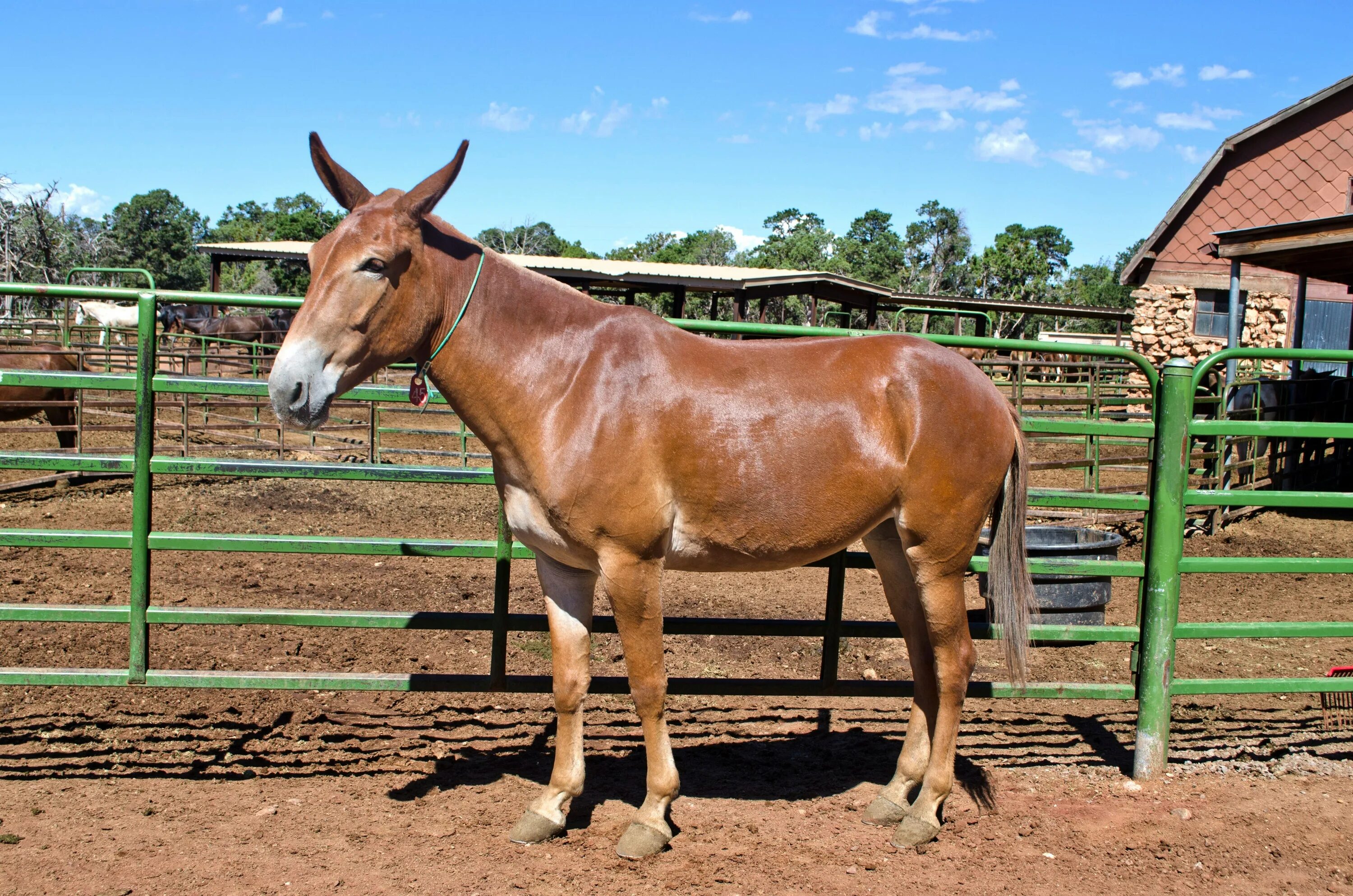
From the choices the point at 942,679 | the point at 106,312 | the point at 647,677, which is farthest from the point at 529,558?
the point at 106,312

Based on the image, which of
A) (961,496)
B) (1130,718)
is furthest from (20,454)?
(1130,718)

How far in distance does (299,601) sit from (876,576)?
14.9ft

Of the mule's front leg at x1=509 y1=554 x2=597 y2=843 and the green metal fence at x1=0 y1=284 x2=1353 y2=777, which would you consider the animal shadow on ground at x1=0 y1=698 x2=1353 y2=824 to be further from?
the green metal fence at x1=0 y1=284 x2=1353 y2=777

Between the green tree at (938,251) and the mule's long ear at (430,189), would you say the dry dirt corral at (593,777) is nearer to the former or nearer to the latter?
the mule's long ear at (430,189)

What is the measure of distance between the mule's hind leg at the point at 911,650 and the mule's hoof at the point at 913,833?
176 millimetres

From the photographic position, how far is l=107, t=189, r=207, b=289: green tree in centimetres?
5528

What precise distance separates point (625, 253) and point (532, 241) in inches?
725

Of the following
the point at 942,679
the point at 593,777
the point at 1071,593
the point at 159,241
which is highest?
the point at 159,241

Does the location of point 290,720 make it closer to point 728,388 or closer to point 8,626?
point 8,626

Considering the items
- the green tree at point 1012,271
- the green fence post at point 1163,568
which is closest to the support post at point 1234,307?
the green fence post at point 1163,568

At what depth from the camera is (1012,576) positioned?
3.51 m

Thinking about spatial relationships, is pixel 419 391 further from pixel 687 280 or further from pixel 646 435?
pixel 687 280

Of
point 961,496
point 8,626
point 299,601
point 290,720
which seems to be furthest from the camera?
point 299,601

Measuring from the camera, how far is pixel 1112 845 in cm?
322
